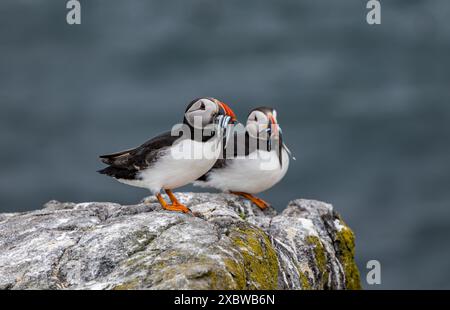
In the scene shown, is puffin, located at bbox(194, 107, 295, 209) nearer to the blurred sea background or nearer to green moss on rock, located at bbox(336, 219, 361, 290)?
green moss on rock, located at bbox(336, 219, 361, 290)

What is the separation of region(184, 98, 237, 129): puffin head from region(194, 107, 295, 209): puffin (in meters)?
2.20

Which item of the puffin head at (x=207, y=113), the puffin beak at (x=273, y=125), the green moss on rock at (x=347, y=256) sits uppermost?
the puffin head at (x=207, y=113)

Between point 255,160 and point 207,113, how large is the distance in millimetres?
2465

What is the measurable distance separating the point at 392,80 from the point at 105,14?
30.0 ft

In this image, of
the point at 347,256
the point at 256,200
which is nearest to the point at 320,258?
the point at 347,256

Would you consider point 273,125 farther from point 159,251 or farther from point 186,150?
point 159,251

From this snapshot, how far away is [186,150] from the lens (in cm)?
765

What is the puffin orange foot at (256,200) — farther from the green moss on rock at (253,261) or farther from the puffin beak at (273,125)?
the green moss on rock at (253,261)

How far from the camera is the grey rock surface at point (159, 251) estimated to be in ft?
18.1

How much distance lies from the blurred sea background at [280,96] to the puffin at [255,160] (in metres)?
5.63

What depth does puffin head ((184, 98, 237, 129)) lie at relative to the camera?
7.60 metres

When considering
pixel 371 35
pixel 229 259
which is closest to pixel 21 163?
pixel 371 35

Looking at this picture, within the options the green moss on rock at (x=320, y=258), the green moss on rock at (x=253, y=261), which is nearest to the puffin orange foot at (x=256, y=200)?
the green moss on rock at (x=320, y=258)

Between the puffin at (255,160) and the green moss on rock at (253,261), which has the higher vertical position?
the puffin at (255,160)
